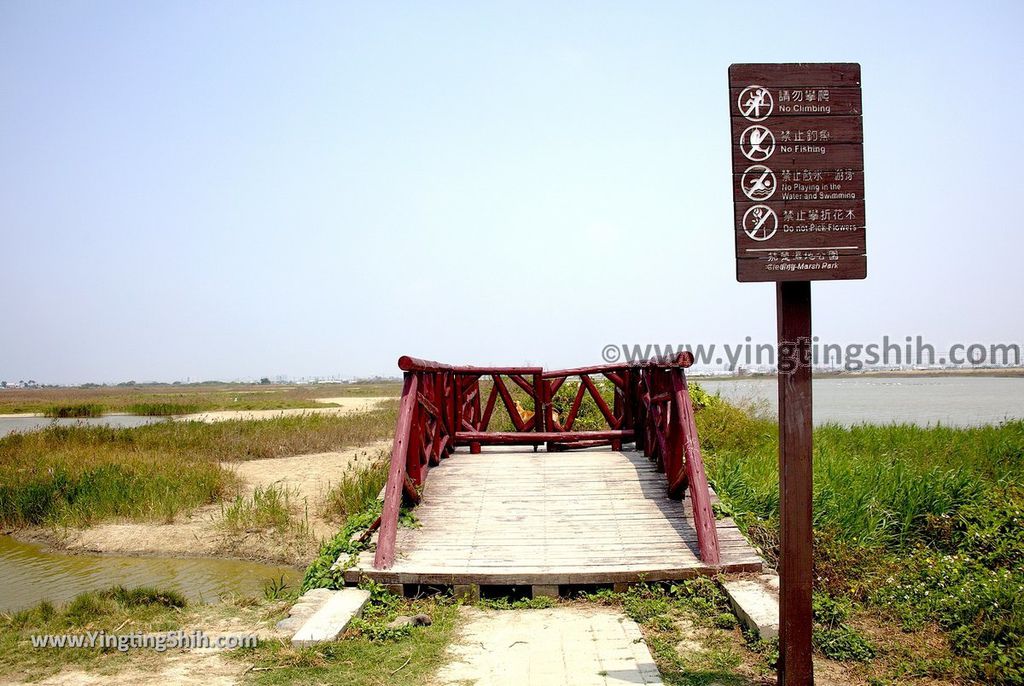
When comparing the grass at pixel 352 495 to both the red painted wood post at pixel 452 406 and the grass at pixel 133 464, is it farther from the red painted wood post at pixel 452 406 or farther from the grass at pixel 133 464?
the grass at pixel 133 464

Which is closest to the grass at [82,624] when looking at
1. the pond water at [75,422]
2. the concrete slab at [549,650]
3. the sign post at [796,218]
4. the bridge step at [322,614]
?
the bridge step at [322,614]

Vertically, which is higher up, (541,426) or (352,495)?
(541,426)

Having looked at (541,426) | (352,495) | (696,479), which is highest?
(541,426)

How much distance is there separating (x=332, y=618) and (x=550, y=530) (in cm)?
241

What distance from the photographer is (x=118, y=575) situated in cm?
984

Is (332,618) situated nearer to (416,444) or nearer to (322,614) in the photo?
(322,614)

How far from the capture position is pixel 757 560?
6293 millimetres

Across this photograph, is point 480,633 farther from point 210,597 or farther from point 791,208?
point 210,597

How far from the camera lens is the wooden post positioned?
4125mm

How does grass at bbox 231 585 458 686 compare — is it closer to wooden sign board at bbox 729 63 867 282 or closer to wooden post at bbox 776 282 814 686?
wooden post at bbox 776 282 814 686

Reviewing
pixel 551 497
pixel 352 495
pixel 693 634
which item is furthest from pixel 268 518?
pixel 693 634

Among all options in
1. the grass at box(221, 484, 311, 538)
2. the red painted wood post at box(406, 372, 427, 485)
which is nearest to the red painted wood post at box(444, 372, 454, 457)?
the red painted wood post at box(406, 372, 427, 485)

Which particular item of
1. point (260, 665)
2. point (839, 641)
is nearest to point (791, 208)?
point (839, 641)

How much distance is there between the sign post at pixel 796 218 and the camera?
4.05m
